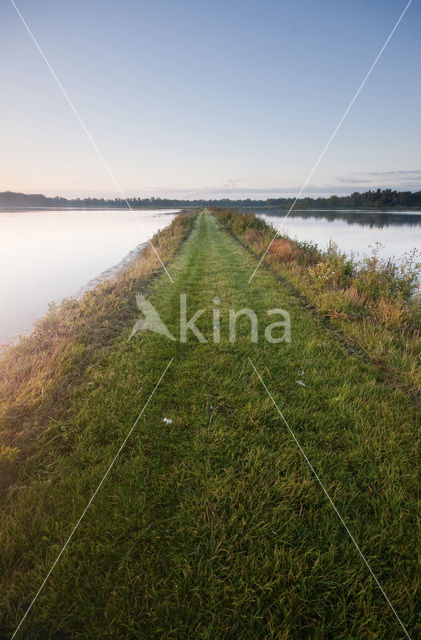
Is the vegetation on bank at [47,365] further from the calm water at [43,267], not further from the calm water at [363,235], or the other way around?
the calm water at [363,235]

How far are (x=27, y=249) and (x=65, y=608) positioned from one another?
2094 centimetres

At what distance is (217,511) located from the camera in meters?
2.32

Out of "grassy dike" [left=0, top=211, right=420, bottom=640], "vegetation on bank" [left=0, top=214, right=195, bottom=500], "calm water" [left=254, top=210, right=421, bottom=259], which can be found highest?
"calm water" [left=254, top=210, right=421, bottom=259]

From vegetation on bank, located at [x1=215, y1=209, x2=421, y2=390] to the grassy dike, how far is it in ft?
2.67

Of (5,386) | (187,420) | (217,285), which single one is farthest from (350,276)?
(5,386)

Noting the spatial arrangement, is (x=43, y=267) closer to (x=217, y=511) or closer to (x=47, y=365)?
(x=47, y=365)

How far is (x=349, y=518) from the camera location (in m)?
2.29

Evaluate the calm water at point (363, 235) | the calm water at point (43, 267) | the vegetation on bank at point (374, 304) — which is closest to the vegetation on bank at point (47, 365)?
the calm water at point (43, 267)

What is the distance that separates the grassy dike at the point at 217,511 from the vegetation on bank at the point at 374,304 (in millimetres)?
813

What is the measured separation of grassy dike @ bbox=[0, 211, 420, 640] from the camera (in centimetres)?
175

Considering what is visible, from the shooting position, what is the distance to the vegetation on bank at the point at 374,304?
459 centimetres

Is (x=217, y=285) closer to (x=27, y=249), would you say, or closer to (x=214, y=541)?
(x=214, y=541)

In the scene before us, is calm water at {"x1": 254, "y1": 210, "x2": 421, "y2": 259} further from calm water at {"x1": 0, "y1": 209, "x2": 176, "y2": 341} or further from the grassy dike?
calm water at {"x1": 0, "y1": 209, "x2": 176, "y2": 341}

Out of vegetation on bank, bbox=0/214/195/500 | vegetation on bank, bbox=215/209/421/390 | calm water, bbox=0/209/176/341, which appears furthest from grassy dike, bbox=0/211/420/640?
calm water, bbox=0/209/176/341
